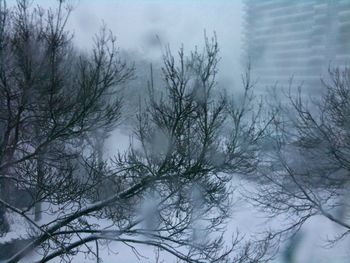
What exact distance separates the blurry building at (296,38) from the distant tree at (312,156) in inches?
59.0

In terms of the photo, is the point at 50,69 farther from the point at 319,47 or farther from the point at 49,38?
the point at 319,47

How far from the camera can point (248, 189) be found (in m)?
9.05

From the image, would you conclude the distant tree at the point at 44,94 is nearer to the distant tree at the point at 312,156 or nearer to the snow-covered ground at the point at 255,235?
the snow-covered ground at the point at 255,235

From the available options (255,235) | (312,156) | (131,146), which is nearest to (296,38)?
(312,156)

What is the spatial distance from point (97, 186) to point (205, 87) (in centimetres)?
193

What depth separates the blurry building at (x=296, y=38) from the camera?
1022 centimetres

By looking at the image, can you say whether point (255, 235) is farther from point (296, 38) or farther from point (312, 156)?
point (296, 38)

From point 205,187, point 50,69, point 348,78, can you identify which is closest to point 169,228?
point 205,187

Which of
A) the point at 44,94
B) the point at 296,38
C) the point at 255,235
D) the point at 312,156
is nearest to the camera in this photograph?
the point at 44,94

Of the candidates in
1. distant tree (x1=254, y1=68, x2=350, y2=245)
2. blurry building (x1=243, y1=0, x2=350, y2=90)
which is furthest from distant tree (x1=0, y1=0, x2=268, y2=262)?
blurry building (x1=243, y1=0, x2=350, y2=90)

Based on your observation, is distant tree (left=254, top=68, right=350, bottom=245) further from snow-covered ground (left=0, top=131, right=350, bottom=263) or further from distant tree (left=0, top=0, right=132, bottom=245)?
distant tree (left=0, top=0, right=132, bottom=245)

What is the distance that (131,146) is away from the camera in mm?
5324

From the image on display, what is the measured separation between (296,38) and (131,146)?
9435 mm

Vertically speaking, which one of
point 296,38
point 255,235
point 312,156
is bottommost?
point 255,235
